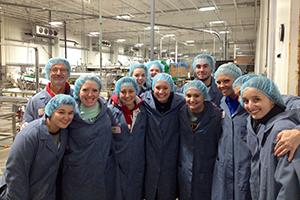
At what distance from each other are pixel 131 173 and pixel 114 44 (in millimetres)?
17695

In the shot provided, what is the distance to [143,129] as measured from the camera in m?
→ 2.11

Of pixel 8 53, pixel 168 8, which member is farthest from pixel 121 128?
pixel 8 53

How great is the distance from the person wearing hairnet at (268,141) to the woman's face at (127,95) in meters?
0.85

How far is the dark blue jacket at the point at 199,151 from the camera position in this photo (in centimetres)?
198

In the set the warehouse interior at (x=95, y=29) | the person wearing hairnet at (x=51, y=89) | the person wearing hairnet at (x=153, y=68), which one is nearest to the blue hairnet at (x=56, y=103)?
the person wearing hairnet at (x=51, y=89)

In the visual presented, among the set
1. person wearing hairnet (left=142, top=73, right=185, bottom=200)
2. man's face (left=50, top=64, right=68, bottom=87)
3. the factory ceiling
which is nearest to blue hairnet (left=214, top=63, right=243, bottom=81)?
person wearing hairnet (left=142, top=73, right=185, bottom=200)

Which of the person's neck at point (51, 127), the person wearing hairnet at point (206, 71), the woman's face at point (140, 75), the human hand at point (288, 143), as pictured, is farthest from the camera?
the woman's face at point (140, 75)

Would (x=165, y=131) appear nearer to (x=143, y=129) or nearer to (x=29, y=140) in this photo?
(x=143, y=129)

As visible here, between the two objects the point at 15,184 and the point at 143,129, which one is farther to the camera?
the point at 143,129

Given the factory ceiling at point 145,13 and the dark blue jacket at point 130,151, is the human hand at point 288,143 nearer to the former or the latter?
the dark blue jacket at point 130,151

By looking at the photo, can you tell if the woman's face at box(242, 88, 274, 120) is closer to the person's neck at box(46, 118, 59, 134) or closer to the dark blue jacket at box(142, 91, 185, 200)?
the dark blue jacket at box(142, 91, 185, 200)

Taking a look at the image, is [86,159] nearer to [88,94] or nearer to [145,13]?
[88,94]

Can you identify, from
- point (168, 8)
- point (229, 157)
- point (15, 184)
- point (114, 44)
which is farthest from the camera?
point (114, 44)

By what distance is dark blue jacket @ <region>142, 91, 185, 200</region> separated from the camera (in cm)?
208
